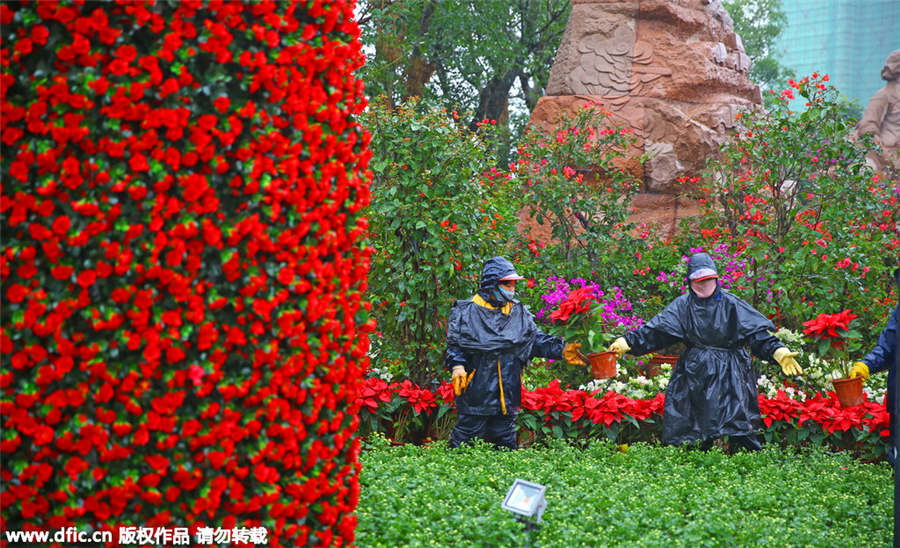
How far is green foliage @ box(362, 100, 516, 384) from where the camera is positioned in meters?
6.05

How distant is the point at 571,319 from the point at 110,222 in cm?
391

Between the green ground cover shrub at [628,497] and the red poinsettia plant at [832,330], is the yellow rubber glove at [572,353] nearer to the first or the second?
the green ground cover shrub at [628,497]

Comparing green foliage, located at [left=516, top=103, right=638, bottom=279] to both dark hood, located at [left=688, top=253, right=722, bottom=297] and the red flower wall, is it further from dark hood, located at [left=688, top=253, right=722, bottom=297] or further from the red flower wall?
the red flower wall

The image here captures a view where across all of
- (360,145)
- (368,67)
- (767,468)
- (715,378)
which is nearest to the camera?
(360,145)

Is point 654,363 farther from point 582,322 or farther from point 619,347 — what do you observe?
point 619,347

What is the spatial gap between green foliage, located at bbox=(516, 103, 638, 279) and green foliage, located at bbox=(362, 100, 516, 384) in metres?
2.00

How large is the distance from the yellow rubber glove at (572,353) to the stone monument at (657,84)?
5.16 m

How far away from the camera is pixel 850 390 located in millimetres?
4914

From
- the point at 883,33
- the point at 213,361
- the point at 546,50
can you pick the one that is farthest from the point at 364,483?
the point at 883,33

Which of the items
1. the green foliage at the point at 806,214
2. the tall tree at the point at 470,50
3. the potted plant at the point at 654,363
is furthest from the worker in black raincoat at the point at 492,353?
the tall tree at the point at 470,50

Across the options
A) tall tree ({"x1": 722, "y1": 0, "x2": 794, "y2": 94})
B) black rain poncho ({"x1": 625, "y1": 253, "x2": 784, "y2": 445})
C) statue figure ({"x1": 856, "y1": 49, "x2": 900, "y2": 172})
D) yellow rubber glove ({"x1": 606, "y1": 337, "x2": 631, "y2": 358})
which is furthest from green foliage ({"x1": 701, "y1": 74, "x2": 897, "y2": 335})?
tall tree ({"x1": 722, "y1": 0, "x2": 794, "y2": 94})

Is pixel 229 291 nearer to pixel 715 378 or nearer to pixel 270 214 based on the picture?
pixel 270 214

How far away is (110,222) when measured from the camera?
2242mm

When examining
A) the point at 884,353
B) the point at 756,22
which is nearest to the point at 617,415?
the point at 884,353
